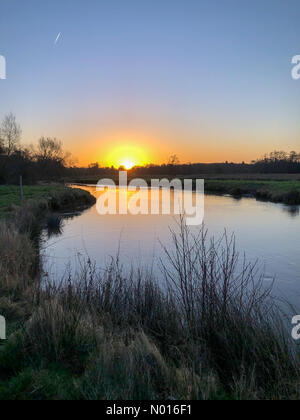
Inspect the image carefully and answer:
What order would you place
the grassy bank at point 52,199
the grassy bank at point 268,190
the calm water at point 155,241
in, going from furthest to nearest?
1. the grassy bank at point 268,190
2. the grassy bank at point 52,199
3. the calm water at point 155,241

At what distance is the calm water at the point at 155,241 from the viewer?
314 inches

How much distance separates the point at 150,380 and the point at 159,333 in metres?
1.37

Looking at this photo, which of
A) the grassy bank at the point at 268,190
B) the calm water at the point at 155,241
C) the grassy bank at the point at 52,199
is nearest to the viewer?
the calm water at the point at 155,241

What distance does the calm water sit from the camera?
797 cm

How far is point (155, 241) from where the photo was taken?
447 inches

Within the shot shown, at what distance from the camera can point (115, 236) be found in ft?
41.0

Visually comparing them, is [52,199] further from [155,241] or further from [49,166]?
[49,166]

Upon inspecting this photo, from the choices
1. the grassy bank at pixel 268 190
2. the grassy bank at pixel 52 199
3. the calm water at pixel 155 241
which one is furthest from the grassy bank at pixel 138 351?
the grassy bank at pixel 268 190

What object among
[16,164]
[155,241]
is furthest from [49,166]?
[155,241]

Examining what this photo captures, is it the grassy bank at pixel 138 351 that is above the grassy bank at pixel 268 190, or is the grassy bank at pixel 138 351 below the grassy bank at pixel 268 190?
below

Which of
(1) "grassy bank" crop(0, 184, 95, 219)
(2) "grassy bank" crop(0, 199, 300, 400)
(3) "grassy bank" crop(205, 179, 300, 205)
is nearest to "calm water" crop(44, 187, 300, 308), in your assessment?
(2) "grassy bank" crop(0, 199, 300, 400)

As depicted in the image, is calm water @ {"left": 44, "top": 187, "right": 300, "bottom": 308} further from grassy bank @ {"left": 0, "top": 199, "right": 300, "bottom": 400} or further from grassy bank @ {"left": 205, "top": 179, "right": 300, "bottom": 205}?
grassy bank @ {"left": 205, "top": 179, "right": 300, "bottom": 205}

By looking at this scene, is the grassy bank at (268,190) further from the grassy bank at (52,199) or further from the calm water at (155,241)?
the grassy bank at (52,199)

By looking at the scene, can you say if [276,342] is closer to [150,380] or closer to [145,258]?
[150,380]
